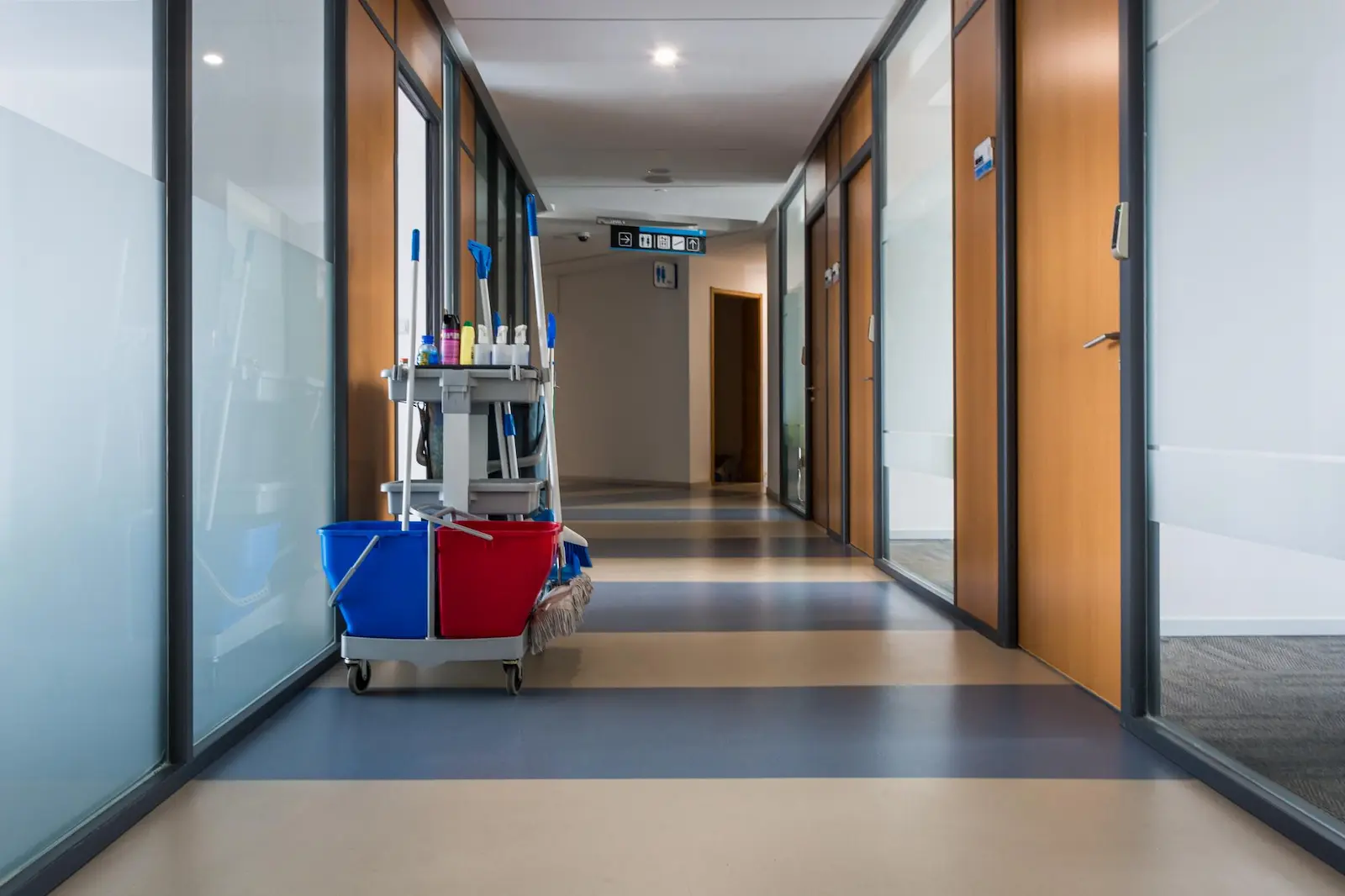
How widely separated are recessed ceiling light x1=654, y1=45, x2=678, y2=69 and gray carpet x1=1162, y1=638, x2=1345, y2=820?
154 inches

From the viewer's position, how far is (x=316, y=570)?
10.5 ft

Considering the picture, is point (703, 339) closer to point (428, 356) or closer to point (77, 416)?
point (428, 356)

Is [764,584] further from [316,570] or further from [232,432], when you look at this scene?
[232,432]

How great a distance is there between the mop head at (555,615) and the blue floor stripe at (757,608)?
628 millimetres

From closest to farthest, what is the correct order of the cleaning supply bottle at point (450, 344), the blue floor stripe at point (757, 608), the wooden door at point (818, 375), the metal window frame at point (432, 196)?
the cleaning supply bottle at point (450, 344), the blue floor stripe at point (757, 608), the metal window frame at point (432, 196), the wooden door at point (818, 375)

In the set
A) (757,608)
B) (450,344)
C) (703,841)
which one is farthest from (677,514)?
(703,841)

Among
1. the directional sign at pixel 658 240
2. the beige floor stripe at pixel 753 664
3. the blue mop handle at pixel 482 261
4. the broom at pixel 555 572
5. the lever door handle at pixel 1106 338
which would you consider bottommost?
the beige floor stripe at pixel 753 664

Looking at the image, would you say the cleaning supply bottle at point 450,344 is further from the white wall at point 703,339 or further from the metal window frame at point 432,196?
the white wall at point 703,339

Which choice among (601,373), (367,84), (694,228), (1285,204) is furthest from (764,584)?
(601,373)

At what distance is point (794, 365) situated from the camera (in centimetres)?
879

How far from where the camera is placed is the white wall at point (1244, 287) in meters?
1.85

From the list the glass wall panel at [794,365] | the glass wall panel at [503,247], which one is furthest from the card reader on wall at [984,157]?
the glass wall panel at [794,365]

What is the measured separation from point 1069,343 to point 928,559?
6.72ft

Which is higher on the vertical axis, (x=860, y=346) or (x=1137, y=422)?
(x=860, y=346)
